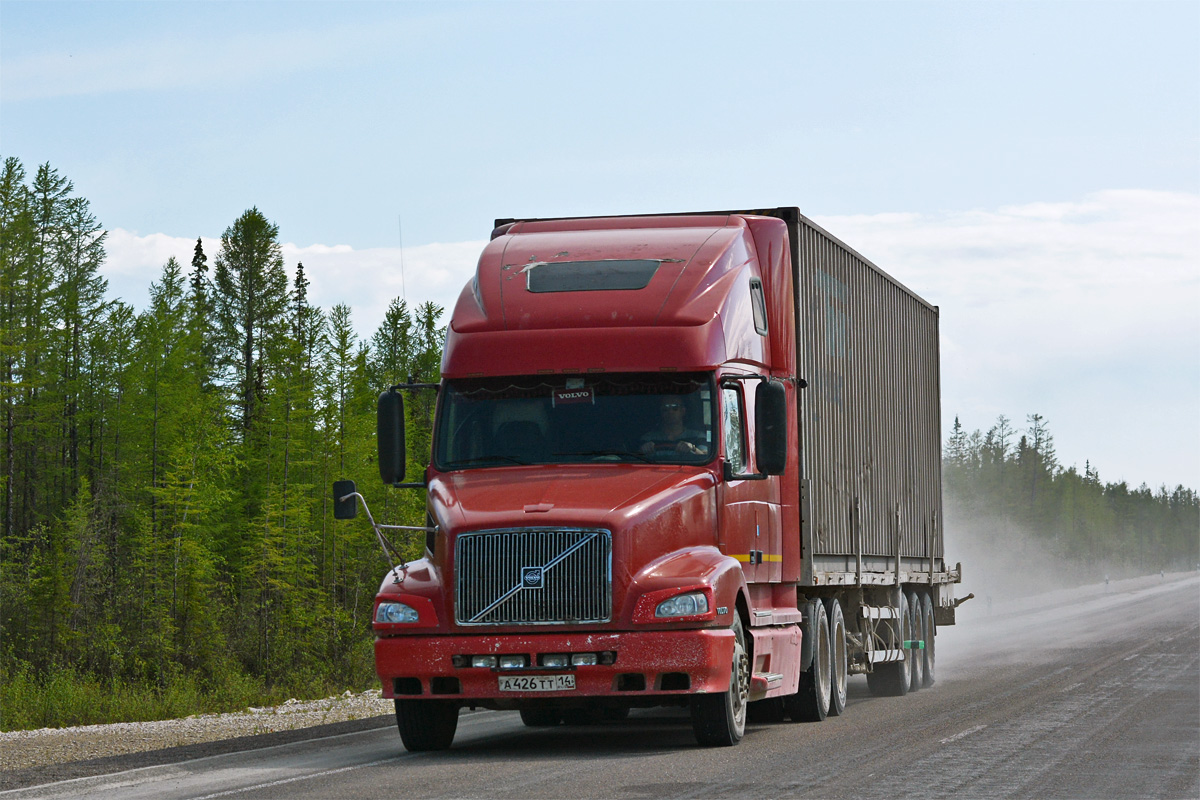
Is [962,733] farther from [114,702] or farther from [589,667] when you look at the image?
[114,702]

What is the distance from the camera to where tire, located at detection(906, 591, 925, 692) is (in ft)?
68.0

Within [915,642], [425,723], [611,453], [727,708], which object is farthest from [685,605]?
[915,642]

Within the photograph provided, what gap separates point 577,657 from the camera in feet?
38.4

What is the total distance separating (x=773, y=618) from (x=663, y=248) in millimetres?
3327

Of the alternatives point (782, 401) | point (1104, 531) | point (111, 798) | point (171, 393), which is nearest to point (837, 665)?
point (782, 401)

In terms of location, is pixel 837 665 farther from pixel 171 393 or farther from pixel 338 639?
pixel 171 393

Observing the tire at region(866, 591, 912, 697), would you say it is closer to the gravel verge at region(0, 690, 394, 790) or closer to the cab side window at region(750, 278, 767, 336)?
the gravel verge at region(0, 690, 394, 790)

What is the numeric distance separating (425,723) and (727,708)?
240cm

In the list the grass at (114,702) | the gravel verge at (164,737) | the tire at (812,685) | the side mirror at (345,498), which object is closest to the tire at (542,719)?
the gravel verge at (164,737)

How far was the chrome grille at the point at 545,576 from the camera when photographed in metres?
11.7

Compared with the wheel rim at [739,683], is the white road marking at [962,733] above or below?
below

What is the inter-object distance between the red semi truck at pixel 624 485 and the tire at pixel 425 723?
2 cm

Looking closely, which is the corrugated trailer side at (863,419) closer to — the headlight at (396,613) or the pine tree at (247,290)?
the headlight at (396,613)

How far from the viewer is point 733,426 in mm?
13008
